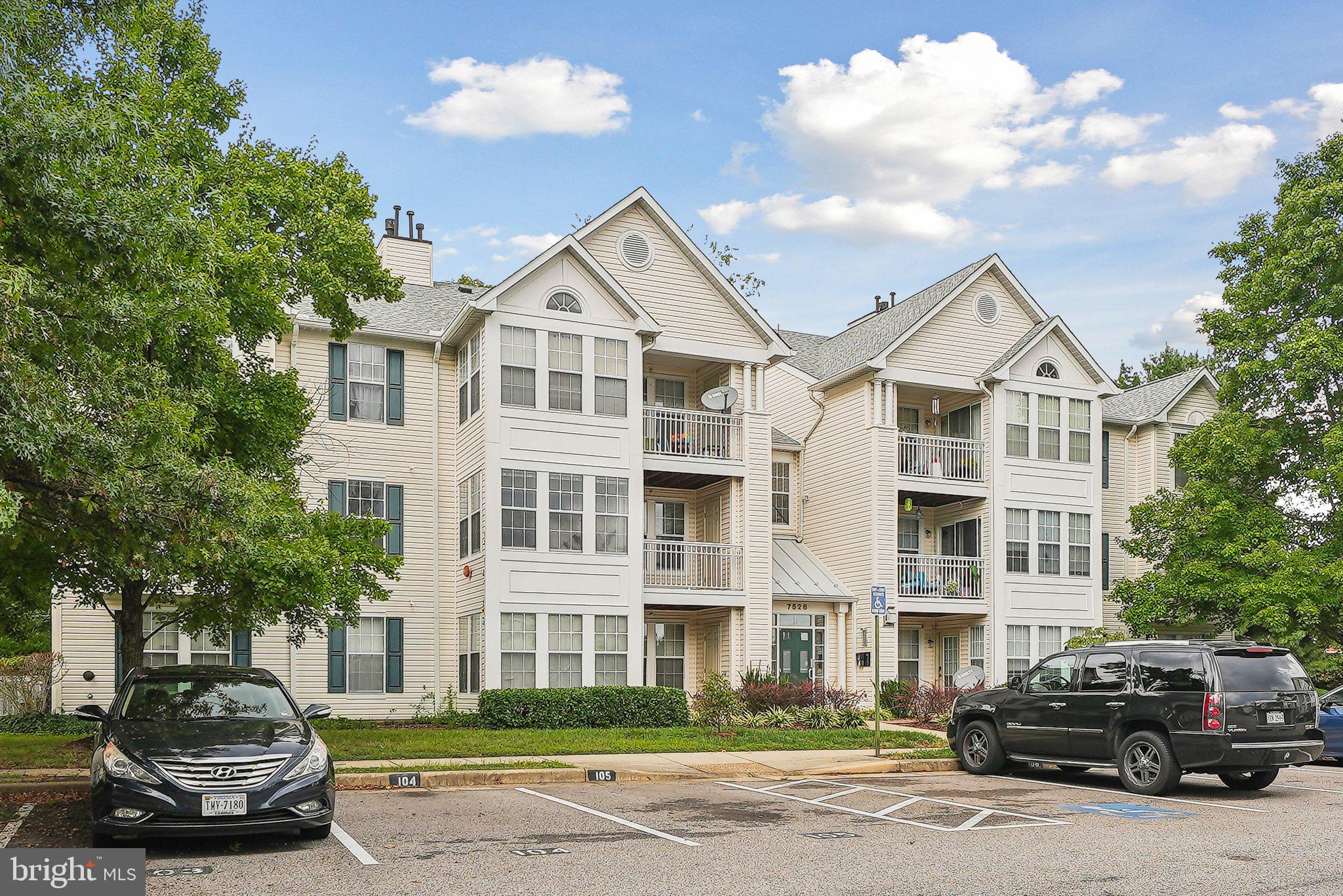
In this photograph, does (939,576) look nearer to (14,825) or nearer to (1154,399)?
(1154,399)

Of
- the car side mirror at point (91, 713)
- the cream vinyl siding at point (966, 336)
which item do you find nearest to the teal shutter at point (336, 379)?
the cream vinyl siding at point (966, 336)

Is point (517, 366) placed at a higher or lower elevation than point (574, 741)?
higher

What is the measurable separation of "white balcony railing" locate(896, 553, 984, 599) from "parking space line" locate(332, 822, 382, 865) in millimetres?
19055

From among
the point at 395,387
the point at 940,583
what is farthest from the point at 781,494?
the point at 395,387

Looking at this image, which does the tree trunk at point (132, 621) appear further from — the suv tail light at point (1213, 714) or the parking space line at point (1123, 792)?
the suv tail light at point (1213, 714)

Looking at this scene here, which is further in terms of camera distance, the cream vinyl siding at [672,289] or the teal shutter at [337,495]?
the cream vinyl siding at [672,289]

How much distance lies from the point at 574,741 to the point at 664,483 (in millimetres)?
9274

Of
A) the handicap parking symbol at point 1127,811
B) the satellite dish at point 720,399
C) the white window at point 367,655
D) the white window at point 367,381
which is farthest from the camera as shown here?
the satellite dish at point 720,399

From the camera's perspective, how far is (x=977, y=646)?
1161 inches

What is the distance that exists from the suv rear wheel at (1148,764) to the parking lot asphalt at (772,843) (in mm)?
282

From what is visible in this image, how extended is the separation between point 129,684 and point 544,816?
14.1 feet

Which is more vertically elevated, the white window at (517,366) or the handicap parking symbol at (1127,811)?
the white window at (517,366)

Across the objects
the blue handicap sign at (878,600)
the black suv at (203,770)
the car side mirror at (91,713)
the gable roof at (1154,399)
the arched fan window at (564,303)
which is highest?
the arched fan window at (564,303)

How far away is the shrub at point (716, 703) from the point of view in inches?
963
